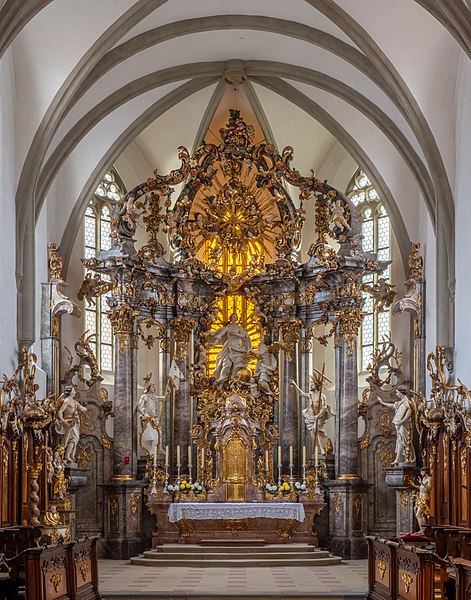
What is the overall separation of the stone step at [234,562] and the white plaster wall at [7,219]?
15.7 ft

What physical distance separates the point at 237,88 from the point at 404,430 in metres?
8.93

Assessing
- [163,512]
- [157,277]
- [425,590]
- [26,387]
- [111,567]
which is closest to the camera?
[425,590]

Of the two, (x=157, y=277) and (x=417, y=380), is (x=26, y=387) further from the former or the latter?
(x=417, y=380)

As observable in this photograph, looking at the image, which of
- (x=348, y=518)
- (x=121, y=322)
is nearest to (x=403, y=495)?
(x=348, y=518)

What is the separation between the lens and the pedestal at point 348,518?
24672 mm

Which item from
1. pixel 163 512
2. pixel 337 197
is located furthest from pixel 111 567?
pixel 337 197

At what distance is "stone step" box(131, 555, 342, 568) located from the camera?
22.4 metres

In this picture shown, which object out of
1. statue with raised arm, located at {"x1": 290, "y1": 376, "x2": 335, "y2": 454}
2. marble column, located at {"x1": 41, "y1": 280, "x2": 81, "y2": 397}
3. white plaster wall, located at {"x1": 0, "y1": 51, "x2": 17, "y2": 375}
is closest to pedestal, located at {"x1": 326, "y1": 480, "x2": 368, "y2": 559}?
statue with raised arm, located at {"x1": 290, "y1": 376, "x2": 335, "y2": 454}

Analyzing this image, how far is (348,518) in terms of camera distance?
24.8 metres

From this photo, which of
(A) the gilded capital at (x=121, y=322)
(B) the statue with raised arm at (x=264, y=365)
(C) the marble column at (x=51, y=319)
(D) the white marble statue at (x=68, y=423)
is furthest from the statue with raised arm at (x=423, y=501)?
(C) the marble column at (x=51, y=319)

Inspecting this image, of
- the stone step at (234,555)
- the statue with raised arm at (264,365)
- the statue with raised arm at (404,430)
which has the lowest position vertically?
the stone step at (234,555)

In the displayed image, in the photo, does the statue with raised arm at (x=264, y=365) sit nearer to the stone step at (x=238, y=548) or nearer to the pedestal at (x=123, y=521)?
the pedestal at (x=123, y=521)

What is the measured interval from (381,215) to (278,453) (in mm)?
6629

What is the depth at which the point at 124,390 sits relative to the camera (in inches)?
1001
